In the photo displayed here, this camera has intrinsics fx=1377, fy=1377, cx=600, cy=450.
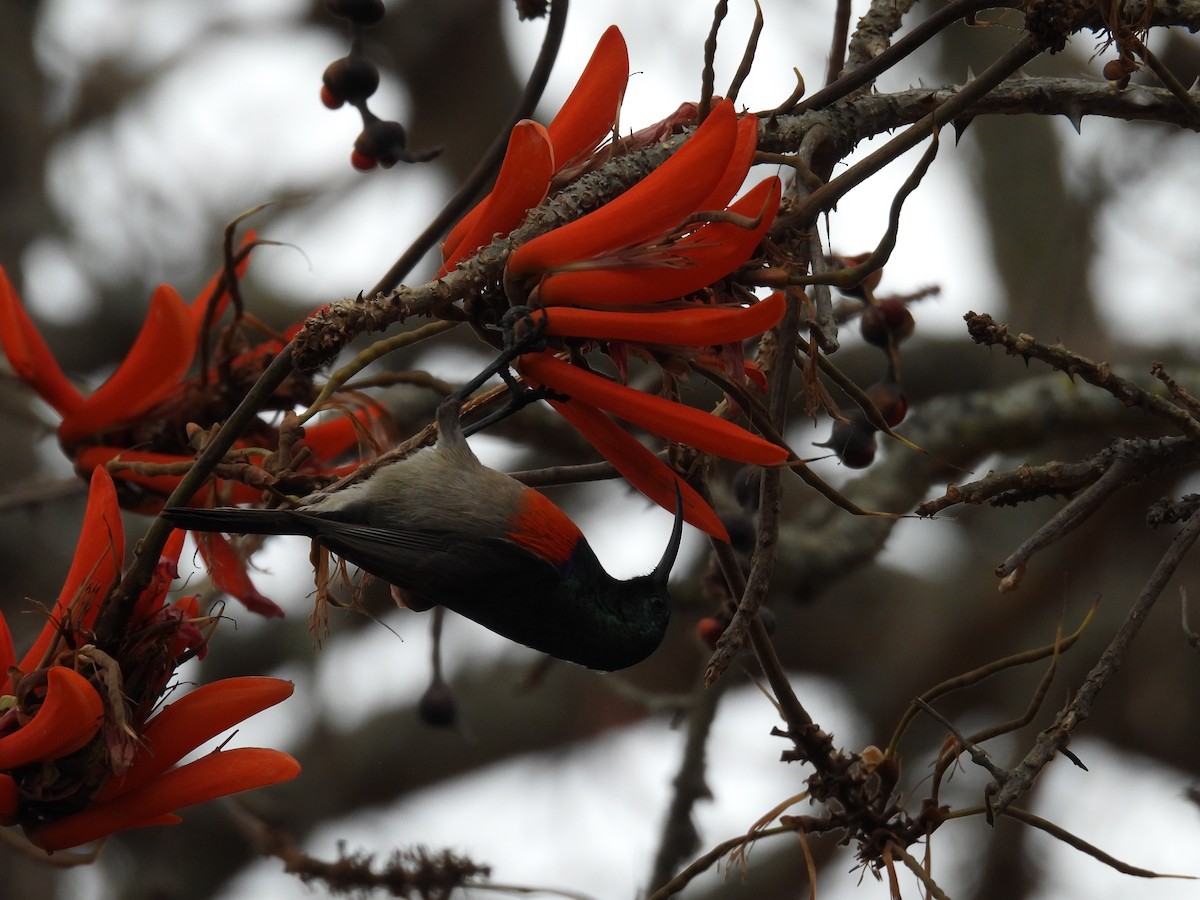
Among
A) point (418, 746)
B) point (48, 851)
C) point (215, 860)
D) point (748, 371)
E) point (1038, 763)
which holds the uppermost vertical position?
point (418, 746)

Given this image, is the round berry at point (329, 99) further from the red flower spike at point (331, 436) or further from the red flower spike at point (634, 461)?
the red flower spike at point (634, 461)

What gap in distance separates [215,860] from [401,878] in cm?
420

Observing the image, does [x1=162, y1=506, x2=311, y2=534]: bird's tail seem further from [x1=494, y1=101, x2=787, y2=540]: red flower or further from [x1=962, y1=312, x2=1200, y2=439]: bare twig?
[x1=962, y1=312, x2=1200, y2=439]: bare twig

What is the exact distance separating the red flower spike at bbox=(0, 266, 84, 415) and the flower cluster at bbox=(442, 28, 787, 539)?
101 cm

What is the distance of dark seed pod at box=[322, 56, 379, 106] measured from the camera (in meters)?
2.34

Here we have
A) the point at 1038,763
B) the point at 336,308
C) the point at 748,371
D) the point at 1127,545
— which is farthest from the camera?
the point at 1127,545

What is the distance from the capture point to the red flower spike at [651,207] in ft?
4.69

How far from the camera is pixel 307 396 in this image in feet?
8.00

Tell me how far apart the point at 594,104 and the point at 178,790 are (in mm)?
962

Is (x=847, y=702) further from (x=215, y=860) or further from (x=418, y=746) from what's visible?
(x=215, y=860)

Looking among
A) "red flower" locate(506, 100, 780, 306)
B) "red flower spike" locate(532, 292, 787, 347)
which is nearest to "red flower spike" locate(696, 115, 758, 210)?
"red flower" locate(506, 100, 780, 306)

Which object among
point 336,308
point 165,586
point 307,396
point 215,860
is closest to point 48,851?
point 165,586

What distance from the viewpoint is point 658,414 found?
4.91ft

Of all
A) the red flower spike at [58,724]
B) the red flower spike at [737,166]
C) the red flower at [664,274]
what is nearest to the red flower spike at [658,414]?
the red flower at [664,274]
